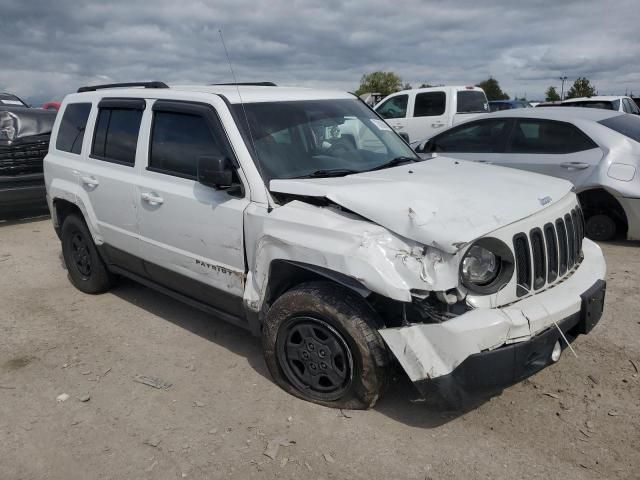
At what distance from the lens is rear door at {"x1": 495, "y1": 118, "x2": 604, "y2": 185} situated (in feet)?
20.8

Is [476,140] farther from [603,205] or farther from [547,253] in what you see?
[547,253]

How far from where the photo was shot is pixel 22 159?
8.54 m

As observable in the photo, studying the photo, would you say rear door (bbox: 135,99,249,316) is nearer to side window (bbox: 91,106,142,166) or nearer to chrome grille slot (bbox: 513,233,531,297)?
A: side window (bbox: 91,106,142,166)

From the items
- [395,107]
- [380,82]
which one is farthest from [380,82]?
[395,107]

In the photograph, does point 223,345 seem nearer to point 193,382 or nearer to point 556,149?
point 193,382

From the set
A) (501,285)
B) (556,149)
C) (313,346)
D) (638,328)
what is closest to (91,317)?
(313,346)

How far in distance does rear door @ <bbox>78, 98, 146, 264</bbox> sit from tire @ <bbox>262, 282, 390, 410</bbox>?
1735 mm

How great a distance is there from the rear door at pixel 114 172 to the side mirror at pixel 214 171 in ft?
3.60

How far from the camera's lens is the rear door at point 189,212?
3586 millimetres

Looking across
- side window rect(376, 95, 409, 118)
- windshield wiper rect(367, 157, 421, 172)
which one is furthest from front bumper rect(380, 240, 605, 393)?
side window rect(376, 95, 409, 118)

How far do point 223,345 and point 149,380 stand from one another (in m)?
0.66

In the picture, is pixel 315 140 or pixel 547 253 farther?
pixel 315 140

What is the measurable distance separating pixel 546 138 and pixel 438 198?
431 cm

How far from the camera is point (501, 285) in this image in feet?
9.41
